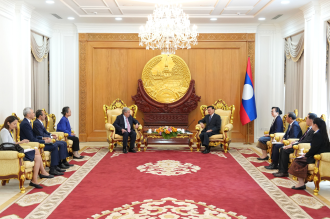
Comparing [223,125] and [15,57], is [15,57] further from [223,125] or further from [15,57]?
[223,125]

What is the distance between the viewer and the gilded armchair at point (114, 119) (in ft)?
28.7

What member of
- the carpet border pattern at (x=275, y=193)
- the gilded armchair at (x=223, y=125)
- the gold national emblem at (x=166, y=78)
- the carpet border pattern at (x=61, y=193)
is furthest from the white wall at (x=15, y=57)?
the carpet border pattern at (x=275, y=193)

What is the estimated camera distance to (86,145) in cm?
985

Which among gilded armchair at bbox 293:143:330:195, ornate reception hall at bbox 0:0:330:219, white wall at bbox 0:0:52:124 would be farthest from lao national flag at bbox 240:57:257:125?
white wall at bbox 0:0:52:124

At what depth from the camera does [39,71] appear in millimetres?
9336

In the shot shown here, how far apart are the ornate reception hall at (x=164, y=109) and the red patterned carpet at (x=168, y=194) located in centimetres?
3

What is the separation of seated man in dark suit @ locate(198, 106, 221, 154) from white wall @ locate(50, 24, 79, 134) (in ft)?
13.4

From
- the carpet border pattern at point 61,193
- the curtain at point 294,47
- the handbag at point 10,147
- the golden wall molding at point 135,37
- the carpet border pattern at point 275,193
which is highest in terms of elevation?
the golden wall molding at point 135,37

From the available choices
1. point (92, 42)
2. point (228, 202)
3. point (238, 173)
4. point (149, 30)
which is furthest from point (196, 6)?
point (228, 202)

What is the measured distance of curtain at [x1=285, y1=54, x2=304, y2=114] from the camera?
874cm

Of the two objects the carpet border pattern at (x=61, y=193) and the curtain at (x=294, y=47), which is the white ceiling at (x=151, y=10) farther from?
the carpet border pattern at (x=61, y=193)

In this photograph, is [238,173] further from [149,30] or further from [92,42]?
[92,42]

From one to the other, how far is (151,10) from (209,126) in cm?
333

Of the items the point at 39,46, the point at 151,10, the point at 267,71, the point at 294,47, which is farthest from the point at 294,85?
the point at 39,46
